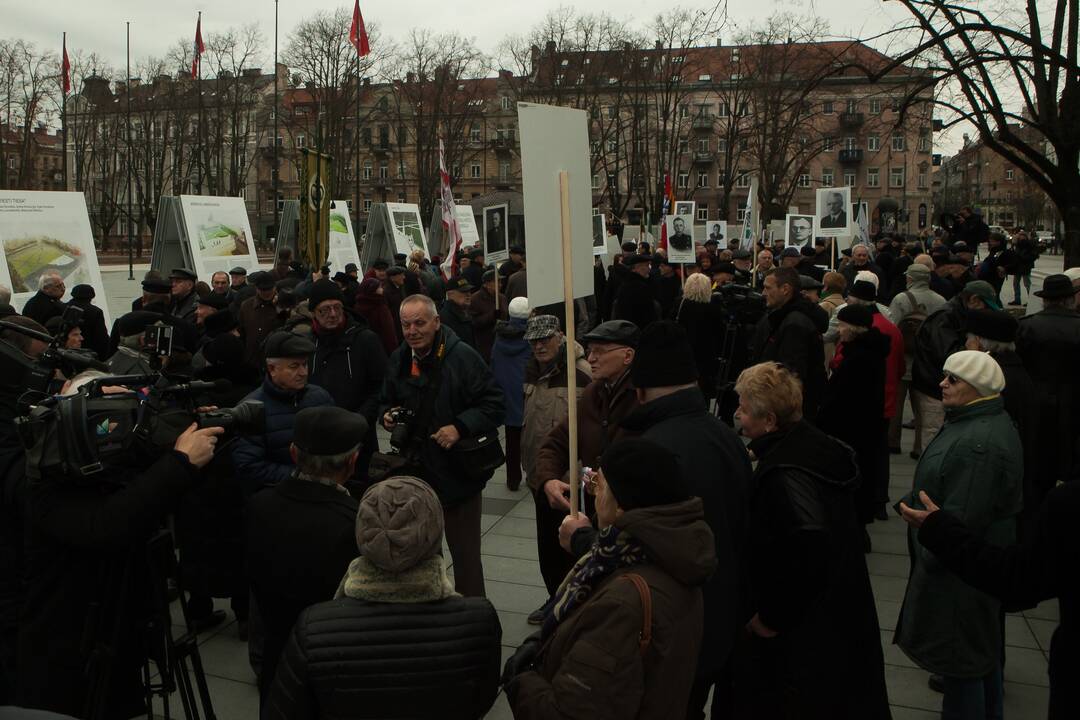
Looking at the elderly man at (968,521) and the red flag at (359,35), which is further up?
the red flag at (359,35)

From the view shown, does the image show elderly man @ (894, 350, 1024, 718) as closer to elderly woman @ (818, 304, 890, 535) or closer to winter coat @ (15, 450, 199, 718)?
elderly woman @ (818, 304, 890, 535)

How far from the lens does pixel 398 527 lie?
239cm

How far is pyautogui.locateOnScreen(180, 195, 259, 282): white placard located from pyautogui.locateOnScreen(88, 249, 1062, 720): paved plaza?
9.13m

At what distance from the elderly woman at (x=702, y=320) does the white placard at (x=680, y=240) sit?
6.96 metres

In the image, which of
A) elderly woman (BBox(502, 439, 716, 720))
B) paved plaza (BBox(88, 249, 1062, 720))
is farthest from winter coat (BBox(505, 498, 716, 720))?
paved plaza (BBox(88, 249, 1062, 720))

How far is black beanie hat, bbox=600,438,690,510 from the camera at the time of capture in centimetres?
235

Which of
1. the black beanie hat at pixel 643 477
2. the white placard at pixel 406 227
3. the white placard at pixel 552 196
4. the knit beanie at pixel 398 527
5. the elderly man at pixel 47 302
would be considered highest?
the white placard at pixel 406 227

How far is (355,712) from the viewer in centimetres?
229

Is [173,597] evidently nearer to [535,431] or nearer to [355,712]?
[535,431]

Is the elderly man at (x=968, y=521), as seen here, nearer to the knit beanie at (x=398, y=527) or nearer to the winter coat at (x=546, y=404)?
the winter coat at (x=546, y=404)

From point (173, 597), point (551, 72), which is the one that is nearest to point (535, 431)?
point (173, 597)

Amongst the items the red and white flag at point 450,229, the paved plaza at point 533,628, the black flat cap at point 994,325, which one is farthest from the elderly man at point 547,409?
the red and white flag at point 450,229

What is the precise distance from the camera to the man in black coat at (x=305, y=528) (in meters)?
2.95

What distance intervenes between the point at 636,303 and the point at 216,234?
7.88 meters
